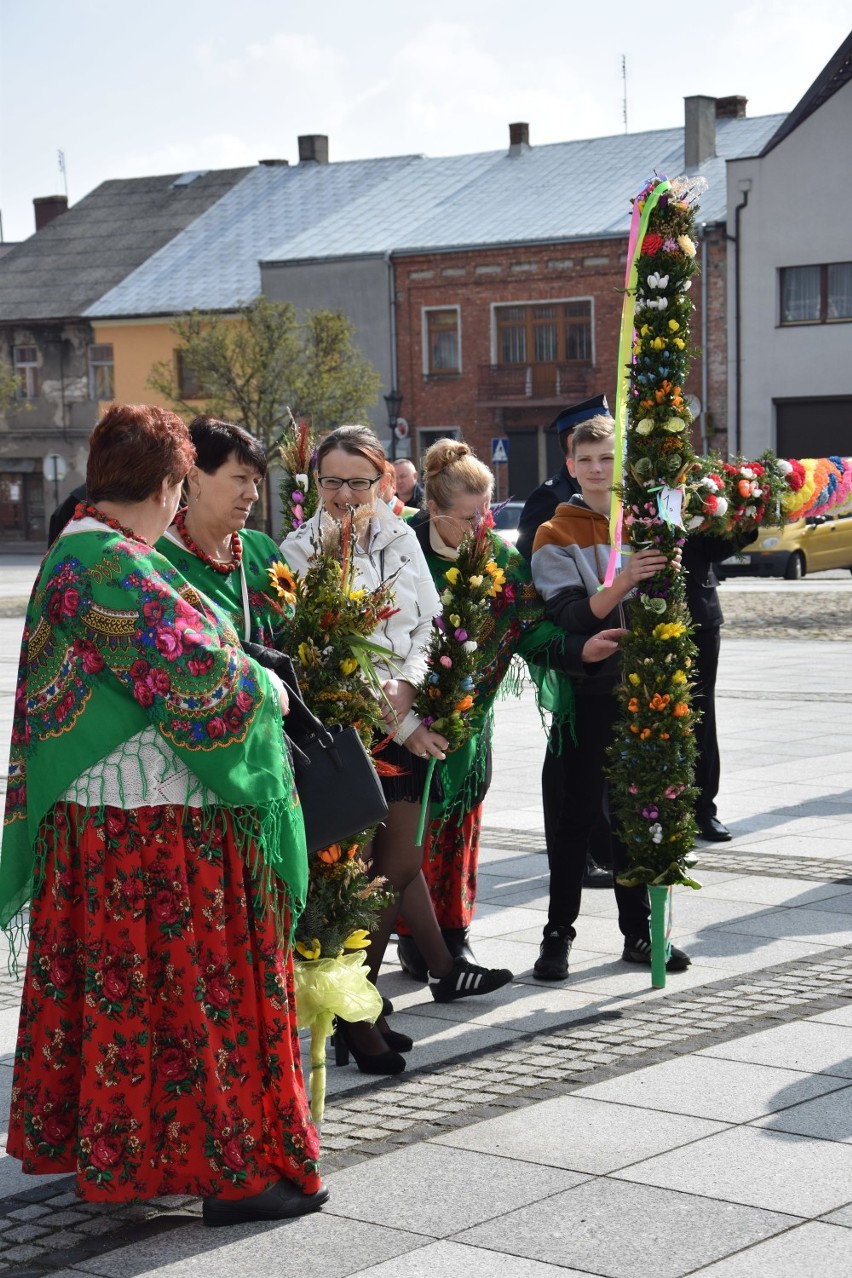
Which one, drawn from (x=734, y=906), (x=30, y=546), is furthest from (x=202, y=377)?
(x=734, y=906)

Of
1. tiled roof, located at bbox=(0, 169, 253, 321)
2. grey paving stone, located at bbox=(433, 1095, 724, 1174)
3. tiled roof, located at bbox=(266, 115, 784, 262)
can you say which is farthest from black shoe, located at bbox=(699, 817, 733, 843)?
tiled roof, located at bbox=(0, 169, 253, 321)

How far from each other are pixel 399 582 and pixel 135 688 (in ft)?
5.36

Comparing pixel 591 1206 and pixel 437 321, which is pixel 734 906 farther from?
pixel 437 321

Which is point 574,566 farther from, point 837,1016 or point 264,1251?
point 264,1251

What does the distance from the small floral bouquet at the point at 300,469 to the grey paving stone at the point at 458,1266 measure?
2715mm

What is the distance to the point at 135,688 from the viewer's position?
410cm

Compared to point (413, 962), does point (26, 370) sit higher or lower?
higher

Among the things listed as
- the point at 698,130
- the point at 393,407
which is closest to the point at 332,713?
the point at 393,407

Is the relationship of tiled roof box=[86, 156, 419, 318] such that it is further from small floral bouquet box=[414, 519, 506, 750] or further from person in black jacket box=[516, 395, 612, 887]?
small floral bouquet box=[414, 519, 506, 750]

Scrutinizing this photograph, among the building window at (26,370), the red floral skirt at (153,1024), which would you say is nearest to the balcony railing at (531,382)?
the building window at (26,370)

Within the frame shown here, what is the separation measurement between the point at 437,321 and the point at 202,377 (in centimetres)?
646

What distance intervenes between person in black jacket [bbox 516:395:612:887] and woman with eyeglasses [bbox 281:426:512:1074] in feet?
3.17

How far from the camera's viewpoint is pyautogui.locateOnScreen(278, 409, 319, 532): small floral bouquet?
19.6 feet

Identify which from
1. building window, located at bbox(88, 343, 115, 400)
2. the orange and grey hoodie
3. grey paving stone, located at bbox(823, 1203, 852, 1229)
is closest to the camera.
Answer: grey paving stone, located at bbox(823, 1203, 852, 1229)
